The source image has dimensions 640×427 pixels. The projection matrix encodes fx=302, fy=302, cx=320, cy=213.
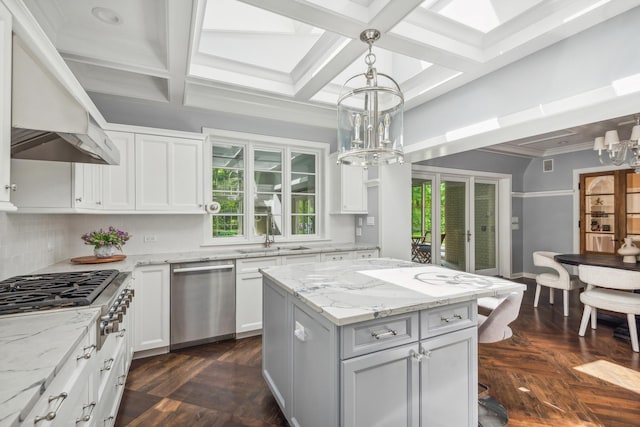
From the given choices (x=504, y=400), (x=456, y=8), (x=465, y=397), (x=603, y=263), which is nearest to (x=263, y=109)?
(x=456, y=8)

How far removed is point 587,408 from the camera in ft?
6.93

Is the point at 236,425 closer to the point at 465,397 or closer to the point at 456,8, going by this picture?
the point at 465,397

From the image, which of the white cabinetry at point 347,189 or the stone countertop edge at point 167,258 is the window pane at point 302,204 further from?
the stone countertop edge at point 167,258

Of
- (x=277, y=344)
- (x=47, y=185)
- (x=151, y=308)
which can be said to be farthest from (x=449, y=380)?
(x=47, y=185)

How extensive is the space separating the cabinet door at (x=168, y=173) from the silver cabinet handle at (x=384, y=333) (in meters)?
2.53

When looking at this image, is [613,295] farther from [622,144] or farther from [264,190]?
[264,190]

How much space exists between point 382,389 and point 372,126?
4.53 ft

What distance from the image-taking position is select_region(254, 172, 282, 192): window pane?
4098 millimetres

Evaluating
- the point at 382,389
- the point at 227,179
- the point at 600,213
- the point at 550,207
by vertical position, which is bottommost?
the point at 382,389

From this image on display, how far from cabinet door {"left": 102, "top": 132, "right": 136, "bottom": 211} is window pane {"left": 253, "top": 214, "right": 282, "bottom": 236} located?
147cm

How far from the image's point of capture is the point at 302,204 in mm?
4402

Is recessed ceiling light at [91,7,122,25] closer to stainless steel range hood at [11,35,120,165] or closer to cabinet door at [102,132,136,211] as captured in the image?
stainless steel range hood at [11,35,120,165]

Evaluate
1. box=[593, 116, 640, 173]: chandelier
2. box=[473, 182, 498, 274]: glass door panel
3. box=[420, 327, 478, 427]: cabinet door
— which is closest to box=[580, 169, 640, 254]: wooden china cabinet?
box=[473, 182, 498, 274]: glass door panel

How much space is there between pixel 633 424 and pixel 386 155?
2375 millimetres
